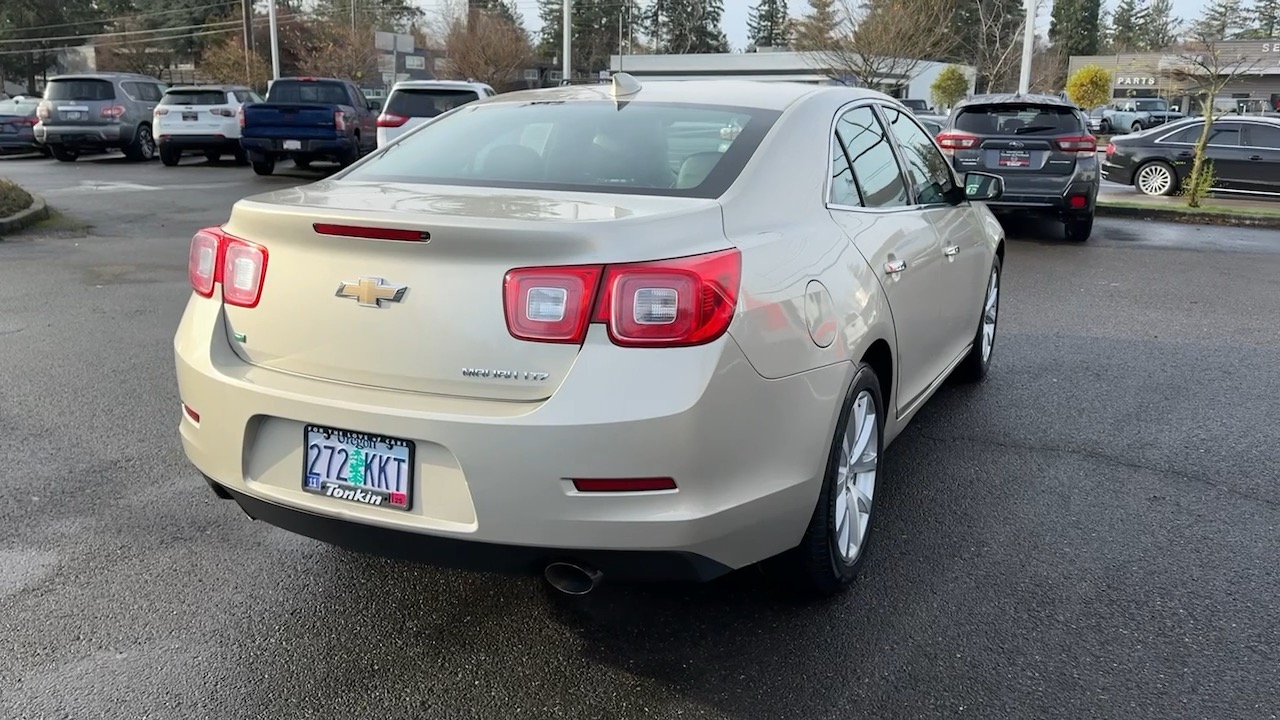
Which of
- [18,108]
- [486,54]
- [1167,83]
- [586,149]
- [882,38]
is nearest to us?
[586,149]

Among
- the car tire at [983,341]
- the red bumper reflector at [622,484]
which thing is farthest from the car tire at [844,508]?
the car tire at [983,341]

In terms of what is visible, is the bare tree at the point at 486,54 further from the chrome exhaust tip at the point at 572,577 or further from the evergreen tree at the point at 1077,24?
the evergreen tree at the point at 1077,24

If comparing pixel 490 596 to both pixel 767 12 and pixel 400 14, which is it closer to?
pixel 400 14

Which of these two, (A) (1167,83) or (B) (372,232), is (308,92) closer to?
(B) (372,232)

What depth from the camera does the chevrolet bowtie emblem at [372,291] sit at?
8.57ft

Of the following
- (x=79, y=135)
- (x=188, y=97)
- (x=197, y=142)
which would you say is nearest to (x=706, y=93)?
(x=197, y=142)

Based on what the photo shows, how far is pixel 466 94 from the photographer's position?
17.0 m

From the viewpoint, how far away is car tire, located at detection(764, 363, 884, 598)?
3.03 metres

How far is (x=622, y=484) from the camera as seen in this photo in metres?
2.48

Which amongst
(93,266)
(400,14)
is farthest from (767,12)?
(93,266)

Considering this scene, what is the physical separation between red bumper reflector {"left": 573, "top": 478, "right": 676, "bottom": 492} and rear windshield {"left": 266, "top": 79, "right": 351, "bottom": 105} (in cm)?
1821

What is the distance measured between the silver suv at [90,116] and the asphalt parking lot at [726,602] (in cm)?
1761

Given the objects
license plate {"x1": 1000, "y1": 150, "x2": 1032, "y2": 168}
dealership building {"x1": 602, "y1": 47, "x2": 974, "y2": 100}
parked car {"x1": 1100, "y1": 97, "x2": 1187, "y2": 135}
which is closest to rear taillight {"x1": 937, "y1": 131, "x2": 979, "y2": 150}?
license plate {"x1": 1000, "y1": 150, "x2": 1032, "y2": 168}

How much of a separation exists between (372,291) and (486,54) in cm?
4734
